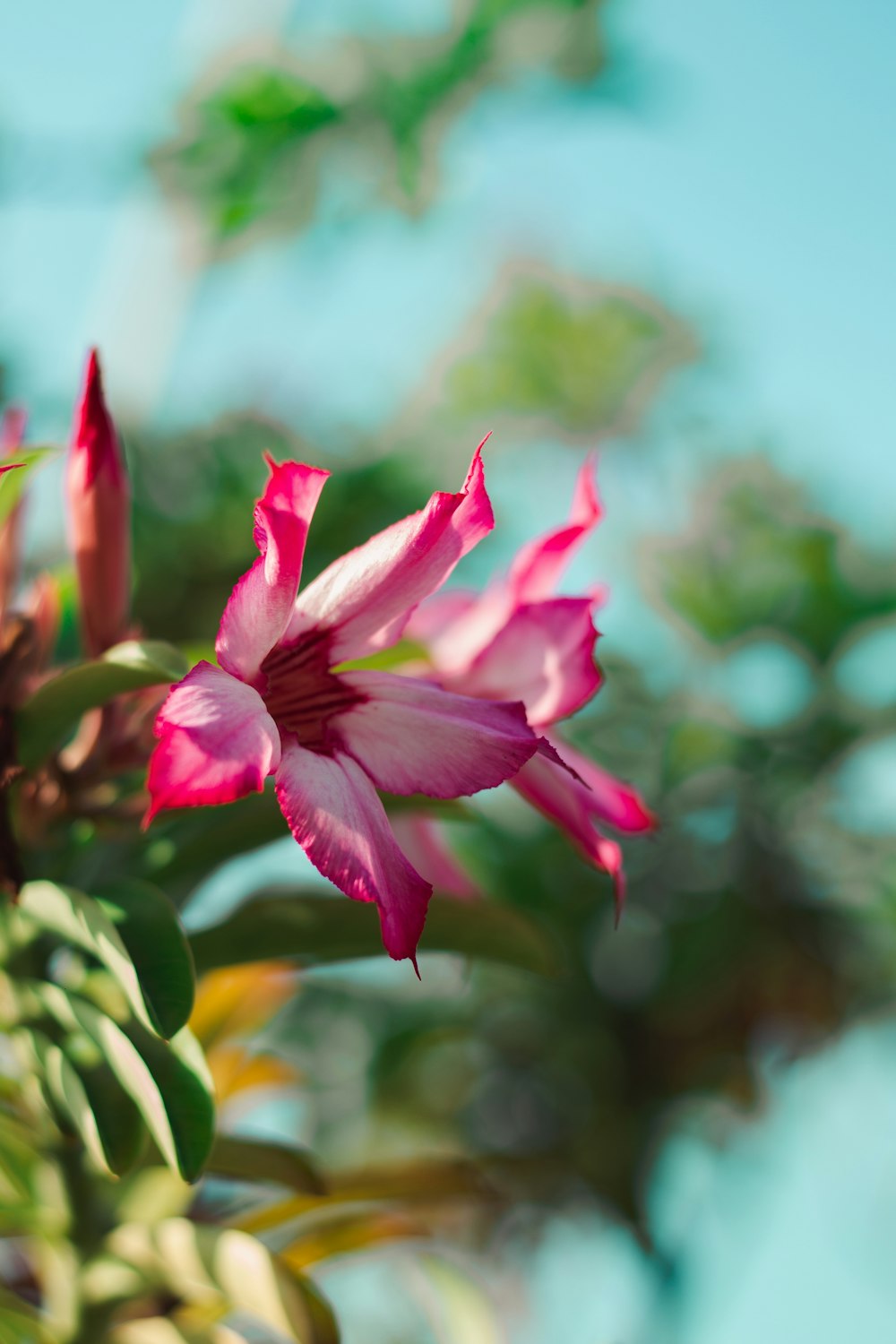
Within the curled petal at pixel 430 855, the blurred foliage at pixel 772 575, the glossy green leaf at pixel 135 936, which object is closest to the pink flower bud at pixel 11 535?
the glossy green leaf at pixel 135 936

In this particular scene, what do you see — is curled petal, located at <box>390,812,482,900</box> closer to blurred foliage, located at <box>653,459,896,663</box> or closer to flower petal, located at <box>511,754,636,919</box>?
flower petal, located at <box>511,754,636,919</box>

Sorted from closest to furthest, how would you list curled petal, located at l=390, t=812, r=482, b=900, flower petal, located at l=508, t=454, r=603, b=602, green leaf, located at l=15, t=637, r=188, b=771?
green leaf, located at l=15, t=637, r=188, b=771 < flower petal, located at l=508, t=454, r=603, b=602 < curled petal, located at l=390, t=812, r=482, b=900

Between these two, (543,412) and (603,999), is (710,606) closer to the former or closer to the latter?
(603,999)

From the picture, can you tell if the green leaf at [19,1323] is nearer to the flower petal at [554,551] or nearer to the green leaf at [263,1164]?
the green leaf at [263,1164]

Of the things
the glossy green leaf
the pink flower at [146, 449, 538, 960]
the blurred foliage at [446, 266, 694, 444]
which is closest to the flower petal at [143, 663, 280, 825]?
the pink flower at [146, 449, 538, 960]

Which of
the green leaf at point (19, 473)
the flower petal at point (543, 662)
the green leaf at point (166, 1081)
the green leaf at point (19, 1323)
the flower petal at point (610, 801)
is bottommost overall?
the green leaf at point (19, 1323)

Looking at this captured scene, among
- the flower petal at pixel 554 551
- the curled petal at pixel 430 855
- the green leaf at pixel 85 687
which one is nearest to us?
the green leaf at pixel 85 687

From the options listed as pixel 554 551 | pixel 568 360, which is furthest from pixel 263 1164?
pixel 568 360
